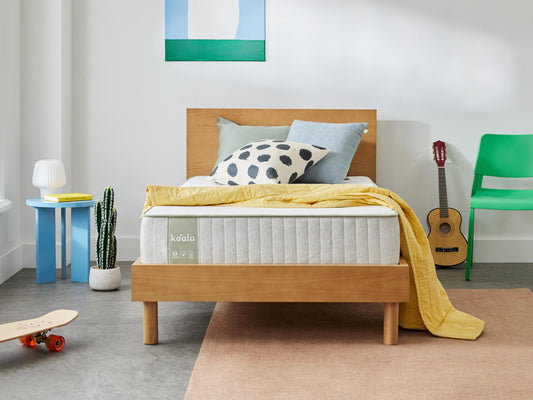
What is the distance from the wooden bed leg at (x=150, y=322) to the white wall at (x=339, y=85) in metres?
1.80

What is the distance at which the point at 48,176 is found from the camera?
3572 millimetres

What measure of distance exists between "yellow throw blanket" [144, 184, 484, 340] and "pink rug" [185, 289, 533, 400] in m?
0.07

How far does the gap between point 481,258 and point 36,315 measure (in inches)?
112

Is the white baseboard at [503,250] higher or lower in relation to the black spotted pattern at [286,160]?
lower

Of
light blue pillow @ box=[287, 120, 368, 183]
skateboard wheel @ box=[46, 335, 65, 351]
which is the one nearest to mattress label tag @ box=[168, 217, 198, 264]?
skateboard wheel @ box=[46, 335, 65, 351]

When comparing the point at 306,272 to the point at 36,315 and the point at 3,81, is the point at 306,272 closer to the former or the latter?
the point at 36,315

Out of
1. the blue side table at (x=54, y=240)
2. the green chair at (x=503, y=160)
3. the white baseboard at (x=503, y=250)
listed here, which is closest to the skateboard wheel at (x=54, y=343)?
the blue side table at (x=54, y=240)

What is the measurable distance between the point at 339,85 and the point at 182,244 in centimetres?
217

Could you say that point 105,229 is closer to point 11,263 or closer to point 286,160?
point 11,263

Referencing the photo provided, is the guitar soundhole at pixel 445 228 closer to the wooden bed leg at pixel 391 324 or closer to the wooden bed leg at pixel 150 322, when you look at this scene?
the wooden bed leg at pixel 391 324

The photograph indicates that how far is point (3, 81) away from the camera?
3.68 metres

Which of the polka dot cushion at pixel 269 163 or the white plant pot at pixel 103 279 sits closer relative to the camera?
the polka dot cushion at pixel 269 163

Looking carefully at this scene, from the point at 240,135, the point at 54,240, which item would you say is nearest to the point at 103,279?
the point at 54,240

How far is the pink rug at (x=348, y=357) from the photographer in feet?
6.57
